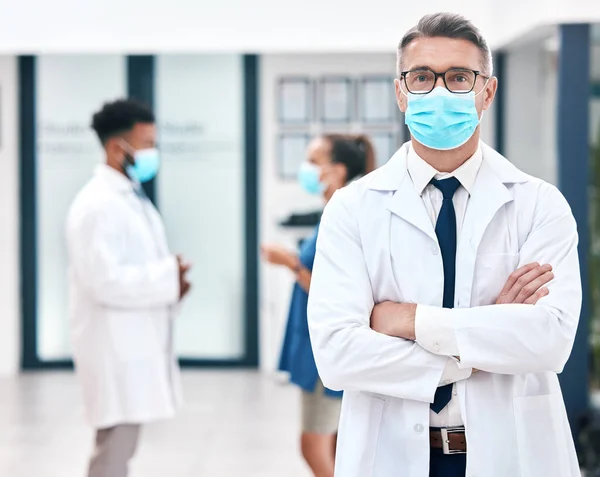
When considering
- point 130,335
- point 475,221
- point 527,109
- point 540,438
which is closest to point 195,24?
point 130,335

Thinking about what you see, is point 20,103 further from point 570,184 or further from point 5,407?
point 570,184

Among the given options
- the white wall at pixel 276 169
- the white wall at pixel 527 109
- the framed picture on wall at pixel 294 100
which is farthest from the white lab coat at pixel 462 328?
the framed picture on wall at pixel 294 100

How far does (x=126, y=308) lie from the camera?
3.63 metres

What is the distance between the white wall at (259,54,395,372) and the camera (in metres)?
7.18

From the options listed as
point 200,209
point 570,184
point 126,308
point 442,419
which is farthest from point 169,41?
point 442,419

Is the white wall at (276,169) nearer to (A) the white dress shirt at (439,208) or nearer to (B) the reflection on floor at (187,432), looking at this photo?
(B) the reflection on floor at (187,432)

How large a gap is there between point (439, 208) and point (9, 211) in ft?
19.0

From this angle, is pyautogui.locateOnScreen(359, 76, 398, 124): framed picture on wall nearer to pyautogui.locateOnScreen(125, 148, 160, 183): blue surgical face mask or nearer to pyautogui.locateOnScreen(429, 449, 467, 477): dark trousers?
pyautogui.locateOnScreen(125, 148, 160, 183): blue surgical face mask

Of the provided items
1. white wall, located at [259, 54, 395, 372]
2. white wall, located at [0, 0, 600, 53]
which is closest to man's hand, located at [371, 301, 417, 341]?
white wall, located at [0, 0, 600, 53]

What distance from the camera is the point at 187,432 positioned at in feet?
18.3

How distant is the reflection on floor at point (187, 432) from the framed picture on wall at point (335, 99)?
2.04 m

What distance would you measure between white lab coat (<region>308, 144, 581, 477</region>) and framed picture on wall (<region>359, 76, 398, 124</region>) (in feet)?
17.1

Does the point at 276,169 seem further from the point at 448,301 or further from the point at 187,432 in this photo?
the point at 448,301

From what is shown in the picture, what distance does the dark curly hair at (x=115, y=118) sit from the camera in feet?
12.6
